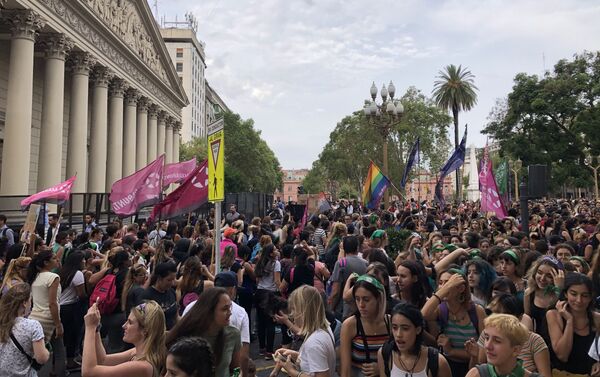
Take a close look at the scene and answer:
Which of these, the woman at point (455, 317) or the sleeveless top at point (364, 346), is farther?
the woman at point (455, 317)

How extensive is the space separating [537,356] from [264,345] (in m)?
5.30

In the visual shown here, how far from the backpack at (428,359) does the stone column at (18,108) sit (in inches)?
776

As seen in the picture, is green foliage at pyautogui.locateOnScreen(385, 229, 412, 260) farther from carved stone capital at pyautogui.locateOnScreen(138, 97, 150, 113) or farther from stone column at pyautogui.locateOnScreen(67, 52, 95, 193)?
carved stone capital at pyautogui.locateOnScreen(138, 97, 150, 113)

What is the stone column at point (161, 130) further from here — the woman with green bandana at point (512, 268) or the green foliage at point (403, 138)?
the woman with green bandana at point (512, 268)

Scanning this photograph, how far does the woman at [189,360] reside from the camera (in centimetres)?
247

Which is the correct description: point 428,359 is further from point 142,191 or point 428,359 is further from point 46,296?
point 142,191

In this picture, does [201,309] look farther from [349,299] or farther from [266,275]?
[266,275]

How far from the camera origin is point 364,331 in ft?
11.5

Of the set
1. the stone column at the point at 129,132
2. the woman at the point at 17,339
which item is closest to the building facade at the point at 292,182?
the stone column at the point at 129,132

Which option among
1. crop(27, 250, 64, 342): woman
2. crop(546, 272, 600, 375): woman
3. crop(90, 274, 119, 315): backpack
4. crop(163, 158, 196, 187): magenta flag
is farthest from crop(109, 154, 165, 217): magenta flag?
crop(546, 272, 600, 375): woman

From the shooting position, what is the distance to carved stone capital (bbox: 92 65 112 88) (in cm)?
2669

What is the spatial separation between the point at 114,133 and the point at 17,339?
27.6 meters

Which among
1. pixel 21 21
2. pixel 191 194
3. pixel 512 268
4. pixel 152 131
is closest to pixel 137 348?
pixel 512 268

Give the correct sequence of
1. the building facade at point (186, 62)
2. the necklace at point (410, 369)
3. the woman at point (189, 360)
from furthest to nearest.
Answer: the building facade at point (186, 62)
the necklace at point (410, 369)
the woman at point (189, 360)
